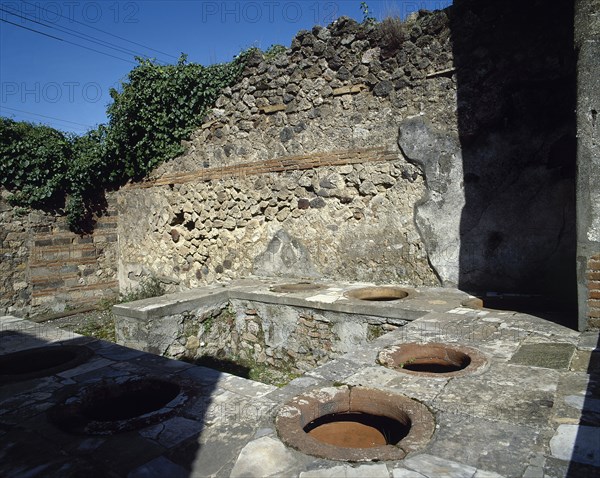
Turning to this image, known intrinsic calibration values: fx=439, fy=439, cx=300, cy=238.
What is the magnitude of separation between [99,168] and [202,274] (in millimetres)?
3086

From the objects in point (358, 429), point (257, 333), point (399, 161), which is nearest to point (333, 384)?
point (358, 429)

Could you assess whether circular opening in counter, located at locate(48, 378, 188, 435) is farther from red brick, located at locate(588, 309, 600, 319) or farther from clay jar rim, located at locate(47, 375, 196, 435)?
red brick, located at locate(588, 309, 600, 319)

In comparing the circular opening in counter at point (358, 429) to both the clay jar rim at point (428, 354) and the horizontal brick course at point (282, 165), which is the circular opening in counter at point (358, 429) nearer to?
the clay jar rim at point (428, 354)

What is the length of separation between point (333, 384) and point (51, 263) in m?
7.44

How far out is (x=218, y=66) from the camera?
7.93 m

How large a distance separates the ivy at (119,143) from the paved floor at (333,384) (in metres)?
5.64

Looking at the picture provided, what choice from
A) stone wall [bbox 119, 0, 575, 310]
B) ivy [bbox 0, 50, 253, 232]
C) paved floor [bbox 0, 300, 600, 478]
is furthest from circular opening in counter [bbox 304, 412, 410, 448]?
ivy [bbox 0, 50, 253, 232]

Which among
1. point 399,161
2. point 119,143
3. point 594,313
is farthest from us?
point 119,143

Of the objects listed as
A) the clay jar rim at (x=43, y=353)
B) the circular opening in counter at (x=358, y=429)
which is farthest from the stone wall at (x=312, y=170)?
the clay jar rim at (x=43, y=353)

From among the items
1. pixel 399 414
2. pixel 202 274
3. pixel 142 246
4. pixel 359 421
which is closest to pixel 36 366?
pixel 359 421

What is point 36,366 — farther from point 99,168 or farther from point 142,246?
point 99,168

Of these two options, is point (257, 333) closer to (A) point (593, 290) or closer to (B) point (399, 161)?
(B) point (399, 161)

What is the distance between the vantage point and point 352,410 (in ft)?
8.93

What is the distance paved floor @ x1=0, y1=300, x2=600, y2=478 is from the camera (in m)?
1.95
